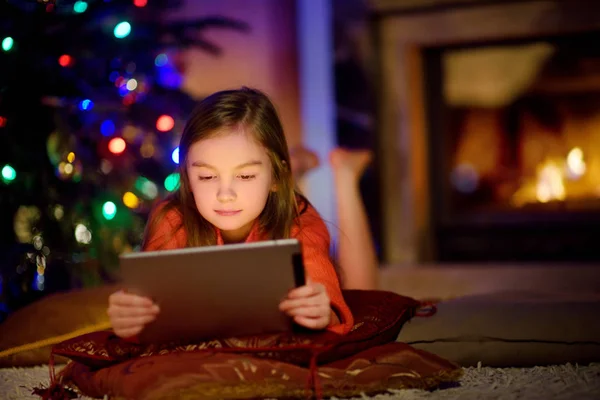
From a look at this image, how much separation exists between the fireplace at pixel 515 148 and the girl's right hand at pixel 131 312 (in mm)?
2323

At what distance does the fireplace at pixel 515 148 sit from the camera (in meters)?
3.09

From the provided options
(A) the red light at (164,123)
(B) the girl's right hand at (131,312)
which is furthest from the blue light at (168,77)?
(B) the girl's right hand at (131,312)

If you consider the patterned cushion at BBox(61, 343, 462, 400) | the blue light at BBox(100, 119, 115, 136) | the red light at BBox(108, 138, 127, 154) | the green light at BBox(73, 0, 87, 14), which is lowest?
the patterned cushion at BBox(61, 343, 462, 400)

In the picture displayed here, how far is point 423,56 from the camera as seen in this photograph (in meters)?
3.24

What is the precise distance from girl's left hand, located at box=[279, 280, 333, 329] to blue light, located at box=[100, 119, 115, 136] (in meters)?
1.13

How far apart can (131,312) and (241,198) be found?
29 centimetres

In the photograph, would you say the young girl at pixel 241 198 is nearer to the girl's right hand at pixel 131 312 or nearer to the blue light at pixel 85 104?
the girl's right hand at pixel 131 312

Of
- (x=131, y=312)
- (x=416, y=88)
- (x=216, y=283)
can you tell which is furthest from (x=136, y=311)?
(x=416, y=88)

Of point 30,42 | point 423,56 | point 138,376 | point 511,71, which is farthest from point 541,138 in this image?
point 138,376

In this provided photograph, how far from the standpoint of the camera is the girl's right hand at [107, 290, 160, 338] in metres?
1.08

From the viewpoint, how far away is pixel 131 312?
108cm

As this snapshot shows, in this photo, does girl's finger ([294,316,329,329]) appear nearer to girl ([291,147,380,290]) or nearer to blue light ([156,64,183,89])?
girl ([291,147,380,290])

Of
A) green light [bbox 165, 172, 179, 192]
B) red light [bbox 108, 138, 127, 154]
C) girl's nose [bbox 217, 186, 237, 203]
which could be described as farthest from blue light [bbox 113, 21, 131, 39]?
girl's nose [bbox 217, 186, 237, 203]

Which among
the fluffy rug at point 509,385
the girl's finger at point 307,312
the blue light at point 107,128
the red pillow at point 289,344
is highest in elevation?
the blue light at point 107,128
